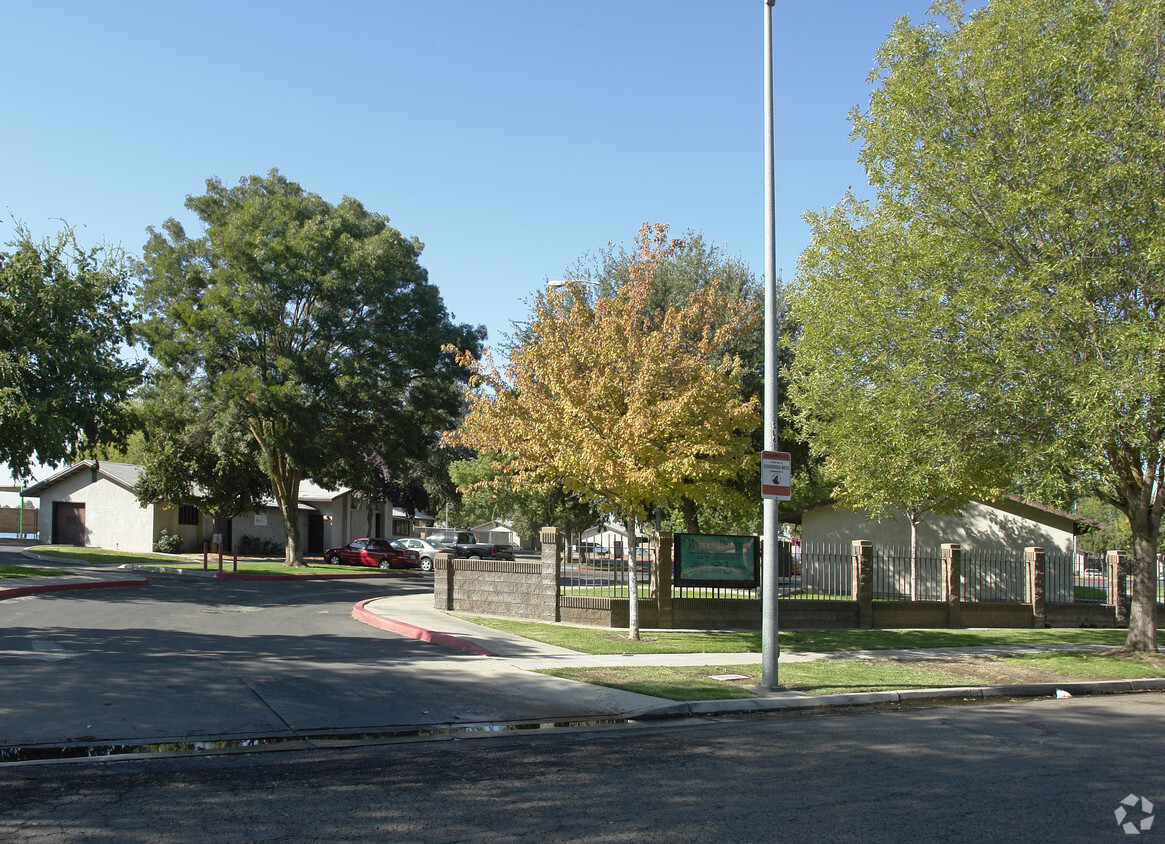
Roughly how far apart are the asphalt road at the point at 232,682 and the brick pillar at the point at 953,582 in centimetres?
1322

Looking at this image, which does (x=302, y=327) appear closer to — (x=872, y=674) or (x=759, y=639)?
(x=759, y=639)

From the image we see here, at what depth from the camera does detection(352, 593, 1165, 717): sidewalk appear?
1113cm

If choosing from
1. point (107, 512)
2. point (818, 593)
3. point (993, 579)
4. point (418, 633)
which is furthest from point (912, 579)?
point (107, 512)

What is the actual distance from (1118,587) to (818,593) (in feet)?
30.0

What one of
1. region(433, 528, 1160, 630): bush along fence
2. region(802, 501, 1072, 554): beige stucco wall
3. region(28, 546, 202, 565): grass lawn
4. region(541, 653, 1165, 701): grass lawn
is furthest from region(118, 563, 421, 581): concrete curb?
region(541, 653, 1165, 701): grass lawn

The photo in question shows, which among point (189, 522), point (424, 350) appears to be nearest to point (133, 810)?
point (424, 350)

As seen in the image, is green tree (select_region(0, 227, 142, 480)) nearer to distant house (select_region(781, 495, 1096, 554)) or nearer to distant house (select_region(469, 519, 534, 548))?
distant house (select_region(781, 495, 1096, 554))

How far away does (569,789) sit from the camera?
682 centimetres

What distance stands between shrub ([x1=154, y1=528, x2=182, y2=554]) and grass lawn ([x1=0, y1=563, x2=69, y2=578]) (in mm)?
16413

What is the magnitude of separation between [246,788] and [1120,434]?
13.5 meters

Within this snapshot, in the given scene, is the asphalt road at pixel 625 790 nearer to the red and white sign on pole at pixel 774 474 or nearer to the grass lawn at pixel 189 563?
the red and white sign on pole at pixel 774 474

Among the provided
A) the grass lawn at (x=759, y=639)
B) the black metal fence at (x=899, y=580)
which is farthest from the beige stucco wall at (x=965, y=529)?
the grass lawn at (x=759, y=639)

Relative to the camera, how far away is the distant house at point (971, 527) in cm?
2898

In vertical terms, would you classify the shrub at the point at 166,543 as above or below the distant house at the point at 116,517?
below
